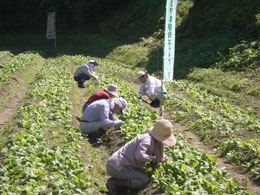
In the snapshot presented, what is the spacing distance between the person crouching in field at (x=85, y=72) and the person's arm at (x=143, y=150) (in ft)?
27.6

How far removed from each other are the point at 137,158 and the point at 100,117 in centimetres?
244

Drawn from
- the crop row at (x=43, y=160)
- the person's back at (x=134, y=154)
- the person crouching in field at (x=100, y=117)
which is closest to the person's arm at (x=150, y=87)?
the crop row at (x=43, y=160)

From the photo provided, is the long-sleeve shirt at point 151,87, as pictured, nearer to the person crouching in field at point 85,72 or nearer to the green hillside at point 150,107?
the green hillside at point 150,107

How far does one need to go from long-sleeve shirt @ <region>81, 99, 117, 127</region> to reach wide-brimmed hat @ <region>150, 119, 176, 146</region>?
2216 mm

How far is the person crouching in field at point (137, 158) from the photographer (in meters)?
5.68

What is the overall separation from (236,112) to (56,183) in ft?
23.8

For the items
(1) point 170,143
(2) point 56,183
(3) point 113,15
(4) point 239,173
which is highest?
(3) point 113,15

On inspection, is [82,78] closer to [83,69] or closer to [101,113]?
[83,69]

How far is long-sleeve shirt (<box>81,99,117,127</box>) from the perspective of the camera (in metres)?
7.76

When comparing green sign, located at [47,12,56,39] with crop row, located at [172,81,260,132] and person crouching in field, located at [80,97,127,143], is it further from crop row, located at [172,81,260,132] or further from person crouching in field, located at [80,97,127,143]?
person crouching in field, located at [80,97,127,143]

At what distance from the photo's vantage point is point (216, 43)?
20.2 metres

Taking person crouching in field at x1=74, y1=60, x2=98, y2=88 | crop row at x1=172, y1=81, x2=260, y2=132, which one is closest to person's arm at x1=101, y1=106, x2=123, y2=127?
crop row at x1=172, y1=81, x2=260, y2=132

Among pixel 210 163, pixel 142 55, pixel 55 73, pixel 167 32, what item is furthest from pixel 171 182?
pixel 142 55

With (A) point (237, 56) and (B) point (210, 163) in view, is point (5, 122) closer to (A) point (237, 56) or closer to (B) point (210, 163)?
(B) point (210, 163)
